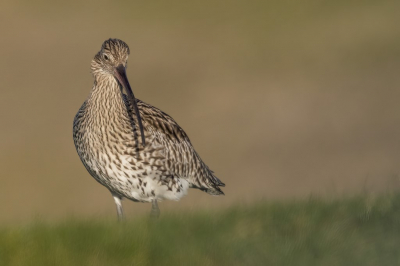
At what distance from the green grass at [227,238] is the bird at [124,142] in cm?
141

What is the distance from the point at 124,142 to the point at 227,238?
104 inches

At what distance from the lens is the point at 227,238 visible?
424 inches

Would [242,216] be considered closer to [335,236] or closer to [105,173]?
[335,236]

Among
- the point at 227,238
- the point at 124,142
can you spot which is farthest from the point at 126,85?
the point at 227,238

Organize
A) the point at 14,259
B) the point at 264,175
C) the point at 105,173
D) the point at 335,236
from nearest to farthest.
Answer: the point at 14,259 → the point at 335,236 → the point at 105,173 → the point at 264,175

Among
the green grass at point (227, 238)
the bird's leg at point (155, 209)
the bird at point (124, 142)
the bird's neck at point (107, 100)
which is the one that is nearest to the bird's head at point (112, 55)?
the bird at point (124, 142)

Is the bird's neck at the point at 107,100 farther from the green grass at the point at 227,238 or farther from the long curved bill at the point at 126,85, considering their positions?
the green grass at the point at 227,238

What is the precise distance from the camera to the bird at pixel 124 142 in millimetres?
12867

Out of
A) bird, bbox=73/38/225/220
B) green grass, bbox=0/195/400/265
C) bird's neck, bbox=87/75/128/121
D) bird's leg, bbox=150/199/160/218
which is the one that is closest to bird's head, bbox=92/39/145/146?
bird, bbox=73/38/225/220

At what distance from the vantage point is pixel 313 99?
112ft

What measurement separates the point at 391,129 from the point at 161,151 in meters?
18.3

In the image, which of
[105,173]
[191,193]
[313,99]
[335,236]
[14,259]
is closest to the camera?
[14,259]

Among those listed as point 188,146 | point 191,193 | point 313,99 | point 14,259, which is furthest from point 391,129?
point 14,259

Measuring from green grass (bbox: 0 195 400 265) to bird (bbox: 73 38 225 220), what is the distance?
141 centimetres
